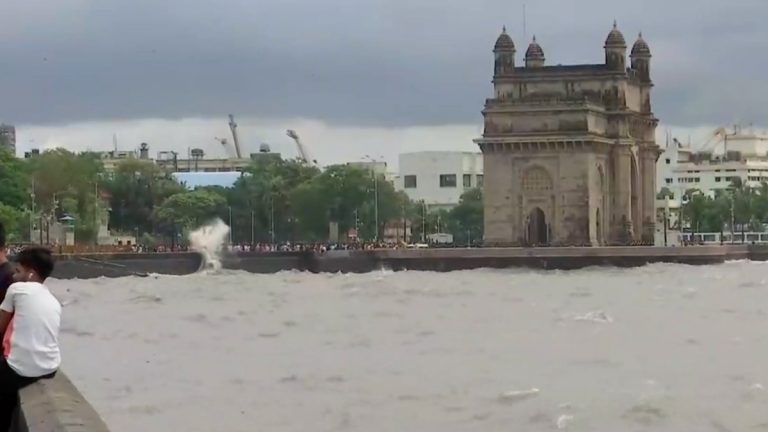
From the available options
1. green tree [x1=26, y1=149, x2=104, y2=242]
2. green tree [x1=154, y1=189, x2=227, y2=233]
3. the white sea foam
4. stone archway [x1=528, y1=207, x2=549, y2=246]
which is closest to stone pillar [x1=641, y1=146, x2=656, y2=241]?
stone archway [x1=528, y1=207, x2=549, y2=246]

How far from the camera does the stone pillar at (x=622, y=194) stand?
4368 inches

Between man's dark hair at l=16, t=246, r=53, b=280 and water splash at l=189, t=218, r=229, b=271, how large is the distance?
8378cm

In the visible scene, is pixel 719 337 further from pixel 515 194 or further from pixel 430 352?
pixel 515 194

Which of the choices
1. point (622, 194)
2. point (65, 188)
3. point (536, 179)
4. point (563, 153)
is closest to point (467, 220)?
point (65, 188)

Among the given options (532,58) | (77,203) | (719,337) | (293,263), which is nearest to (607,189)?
(532,58)

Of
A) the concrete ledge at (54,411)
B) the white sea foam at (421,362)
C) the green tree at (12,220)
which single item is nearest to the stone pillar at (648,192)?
the green tree at (12,220)

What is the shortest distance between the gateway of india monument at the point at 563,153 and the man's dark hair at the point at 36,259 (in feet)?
310

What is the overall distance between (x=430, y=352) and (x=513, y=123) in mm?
74236

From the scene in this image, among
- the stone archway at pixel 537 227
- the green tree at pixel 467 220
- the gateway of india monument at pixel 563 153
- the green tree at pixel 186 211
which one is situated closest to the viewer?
the gateway of india monument at pixel 563 153

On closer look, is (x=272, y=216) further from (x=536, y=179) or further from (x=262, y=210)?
(x=536, y=179)

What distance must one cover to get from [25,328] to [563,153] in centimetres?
9540

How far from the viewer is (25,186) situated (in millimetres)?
115062

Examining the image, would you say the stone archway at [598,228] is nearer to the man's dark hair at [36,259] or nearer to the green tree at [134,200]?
the green tree at [134,200]

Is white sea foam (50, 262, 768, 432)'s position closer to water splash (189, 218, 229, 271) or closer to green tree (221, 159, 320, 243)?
water splash (189, 218, 229, 271)
